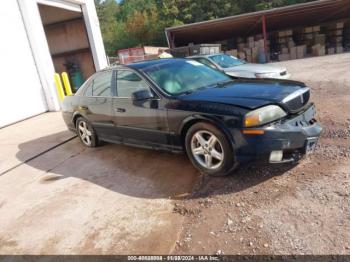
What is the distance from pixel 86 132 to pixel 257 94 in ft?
11.5

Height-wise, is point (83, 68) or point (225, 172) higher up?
point (83, 68)

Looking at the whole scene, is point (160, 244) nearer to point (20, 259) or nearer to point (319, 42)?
point (20, 259)

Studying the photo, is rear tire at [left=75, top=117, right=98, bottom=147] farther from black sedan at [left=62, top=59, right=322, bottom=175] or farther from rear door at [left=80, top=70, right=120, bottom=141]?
black sedan at [left=62, top=59, right=322, bottom=175]

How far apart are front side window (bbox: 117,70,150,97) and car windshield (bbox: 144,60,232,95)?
16cm

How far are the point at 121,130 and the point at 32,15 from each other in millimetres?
7718

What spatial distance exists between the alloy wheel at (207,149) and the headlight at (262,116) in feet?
1.47

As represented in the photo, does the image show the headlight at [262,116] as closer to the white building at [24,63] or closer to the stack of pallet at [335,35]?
the white building at [24,63]

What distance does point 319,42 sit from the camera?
22.1 meters

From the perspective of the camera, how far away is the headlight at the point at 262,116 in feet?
10.6

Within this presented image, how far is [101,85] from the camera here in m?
5.19

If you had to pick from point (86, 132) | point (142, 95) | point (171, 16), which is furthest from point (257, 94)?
point (171, 16)

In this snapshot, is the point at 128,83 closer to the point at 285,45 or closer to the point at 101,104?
the point at 101,104

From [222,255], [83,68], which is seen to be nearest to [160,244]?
[222,255]

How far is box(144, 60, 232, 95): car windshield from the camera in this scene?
4.17 metres
